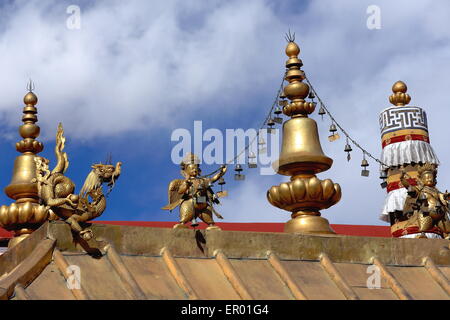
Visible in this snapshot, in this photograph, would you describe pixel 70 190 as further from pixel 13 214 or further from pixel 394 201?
pixel 394 201

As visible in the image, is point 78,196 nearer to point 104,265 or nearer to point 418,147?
point 104,265

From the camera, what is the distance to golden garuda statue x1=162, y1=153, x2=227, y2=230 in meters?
12.7

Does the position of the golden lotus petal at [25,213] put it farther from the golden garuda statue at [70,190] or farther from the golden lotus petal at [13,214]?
the golden garuda statue at [70,190]

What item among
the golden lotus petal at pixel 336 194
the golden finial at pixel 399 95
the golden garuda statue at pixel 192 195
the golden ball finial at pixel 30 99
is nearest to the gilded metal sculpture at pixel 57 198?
the golden garuda statue at pixel 192 195

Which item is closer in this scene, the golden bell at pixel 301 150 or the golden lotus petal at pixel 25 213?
the golden bell at pixel 301 150

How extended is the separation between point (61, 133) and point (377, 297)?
500cm

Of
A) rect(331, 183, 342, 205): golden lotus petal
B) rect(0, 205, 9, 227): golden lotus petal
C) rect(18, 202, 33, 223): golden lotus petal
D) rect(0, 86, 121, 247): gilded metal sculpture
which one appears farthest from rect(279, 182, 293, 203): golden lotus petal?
rect(0, 205, 9, 227): golden lotus petal

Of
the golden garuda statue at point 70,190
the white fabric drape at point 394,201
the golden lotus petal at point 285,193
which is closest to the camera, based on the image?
the golden garuda statue at point 70,190

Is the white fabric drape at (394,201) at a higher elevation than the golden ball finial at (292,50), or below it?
higher

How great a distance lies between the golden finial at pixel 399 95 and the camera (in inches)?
1207

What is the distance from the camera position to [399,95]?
30766 mm

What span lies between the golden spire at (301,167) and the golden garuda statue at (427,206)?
4.53ft

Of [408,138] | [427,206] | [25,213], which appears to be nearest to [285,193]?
[427,206]

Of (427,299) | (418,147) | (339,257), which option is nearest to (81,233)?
(339,257)
